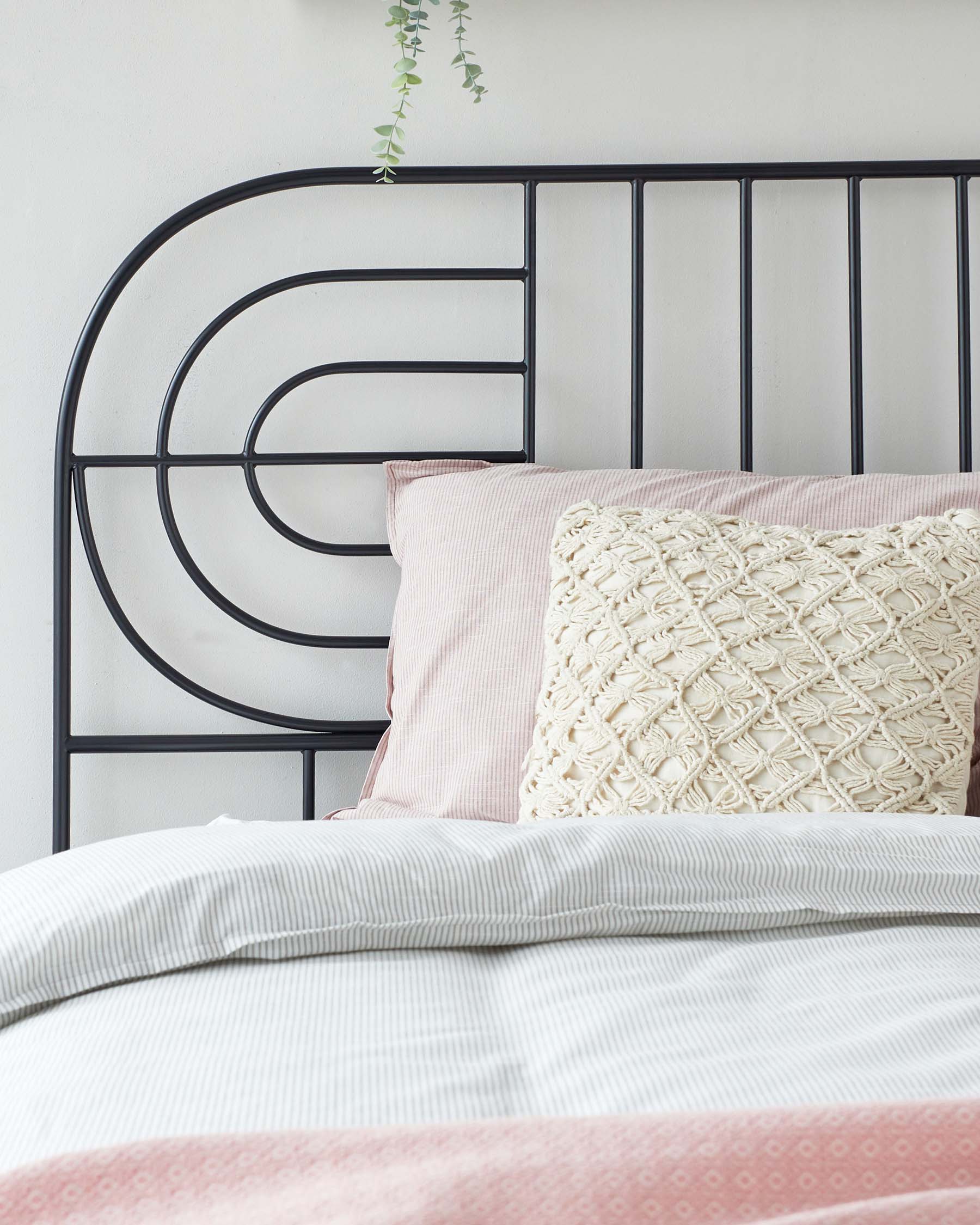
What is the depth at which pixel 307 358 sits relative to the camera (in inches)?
61.0

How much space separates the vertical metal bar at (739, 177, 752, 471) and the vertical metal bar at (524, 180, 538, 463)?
1.01ft

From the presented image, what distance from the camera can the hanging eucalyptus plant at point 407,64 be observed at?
1.39 m

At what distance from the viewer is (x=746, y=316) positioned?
149 cm

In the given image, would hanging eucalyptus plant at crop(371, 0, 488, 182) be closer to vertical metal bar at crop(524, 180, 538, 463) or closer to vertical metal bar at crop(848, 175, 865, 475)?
vertical metal bar at crop(524, 180, 538, 463)

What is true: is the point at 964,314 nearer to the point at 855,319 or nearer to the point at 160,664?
the point at 855,319

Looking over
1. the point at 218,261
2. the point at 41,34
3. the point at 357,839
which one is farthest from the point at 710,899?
the point at 41,34

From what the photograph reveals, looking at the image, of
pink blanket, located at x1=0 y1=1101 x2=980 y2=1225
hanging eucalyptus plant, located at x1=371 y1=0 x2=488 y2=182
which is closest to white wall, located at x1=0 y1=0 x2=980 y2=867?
hanging eucalyptus plant, located at x1=371 y1=0 x2=488 y2=182

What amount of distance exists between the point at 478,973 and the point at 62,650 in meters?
1.02

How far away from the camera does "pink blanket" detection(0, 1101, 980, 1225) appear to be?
366 millimetres

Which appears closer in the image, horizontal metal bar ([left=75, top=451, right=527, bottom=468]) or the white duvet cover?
the white duvet cover

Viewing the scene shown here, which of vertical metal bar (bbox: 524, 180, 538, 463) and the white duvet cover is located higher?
vertical metal bar (bbox: 524, 180, 538, 463)

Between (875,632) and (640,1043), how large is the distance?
55 cm

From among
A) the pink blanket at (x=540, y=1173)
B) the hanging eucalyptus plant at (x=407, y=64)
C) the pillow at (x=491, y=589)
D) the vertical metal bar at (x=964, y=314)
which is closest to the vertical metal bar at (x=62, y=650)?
the pillow at (x=491, y=589)

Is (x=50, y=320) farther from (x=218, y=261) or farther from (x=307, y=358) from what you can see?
(x=307, y=358)
